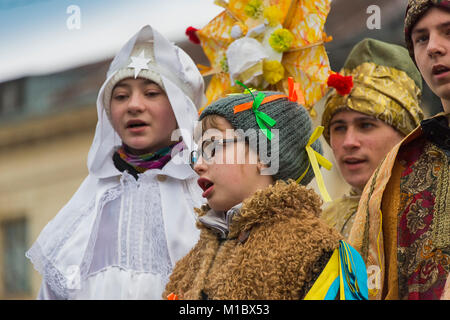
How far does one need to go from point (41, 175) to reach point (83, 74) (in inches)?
68.8

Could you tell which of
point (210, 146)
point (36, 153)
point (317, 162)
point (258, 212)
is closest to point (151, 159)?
point (210, 146)

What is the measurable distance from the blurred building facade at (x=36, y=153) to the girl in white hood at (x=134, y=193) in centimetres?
179

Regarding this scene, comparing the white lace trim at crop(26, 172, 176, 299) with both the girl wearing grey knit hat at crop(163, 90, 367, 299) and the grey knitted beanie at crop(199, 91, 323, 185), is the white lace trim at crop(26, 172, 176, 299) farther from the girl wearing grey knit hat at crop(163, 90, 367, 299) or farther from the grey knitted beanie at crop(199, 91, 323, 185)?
the grey knitted beanie at crop(199, 91, 323, 185)

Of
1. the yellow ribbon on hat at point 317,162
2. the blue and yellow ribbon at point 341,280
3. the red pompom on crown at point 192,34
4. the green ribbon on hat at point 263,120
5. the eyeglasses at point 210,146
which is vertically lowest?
the blue and yellow ribbon at point 341,280

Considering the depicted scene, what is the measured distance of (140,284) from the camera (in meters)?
3.14

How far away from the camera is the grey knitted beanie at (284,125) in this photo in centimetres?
275

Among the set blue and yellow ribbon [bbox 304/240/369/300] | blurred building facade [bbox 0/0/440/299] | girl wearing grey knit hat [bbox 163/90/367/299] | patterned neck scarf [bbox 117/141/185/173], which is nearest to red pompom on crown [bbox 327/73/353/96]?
girl wearing grey knit hat [bbox 163/90/367/299]

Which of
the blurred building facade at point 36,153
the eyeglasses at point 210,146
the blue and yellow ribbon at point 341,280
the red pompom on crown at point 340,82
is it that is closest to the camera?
the blue and yellow ribbon at point 341,280

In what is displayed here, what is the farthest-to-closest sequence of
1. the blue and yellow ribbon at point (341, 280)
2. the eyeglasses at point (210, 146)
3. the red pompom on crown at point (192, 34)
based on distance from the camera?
the red pompom on crown at point (192, 34)
the eyeglasses at point (210, 146)
the blue and yellow ribbon at point (341, 280)

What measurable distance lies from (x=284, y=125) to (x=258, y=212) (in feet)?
1.35

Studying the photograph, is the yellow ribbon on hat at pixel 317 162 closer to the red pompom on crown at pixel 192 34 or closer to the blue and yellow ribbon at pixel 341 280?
the blue and yellow ribbon at pixel 341 280

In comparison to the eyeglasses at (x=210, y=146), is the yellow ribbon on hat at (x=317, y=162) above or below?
below

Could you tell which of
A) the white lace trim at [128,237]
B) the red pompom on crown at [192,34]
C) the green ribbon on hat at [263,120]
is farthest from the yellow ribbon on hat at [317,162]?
the red pompom on crown at [192,34]

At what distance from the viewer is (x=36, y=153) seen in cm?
748
